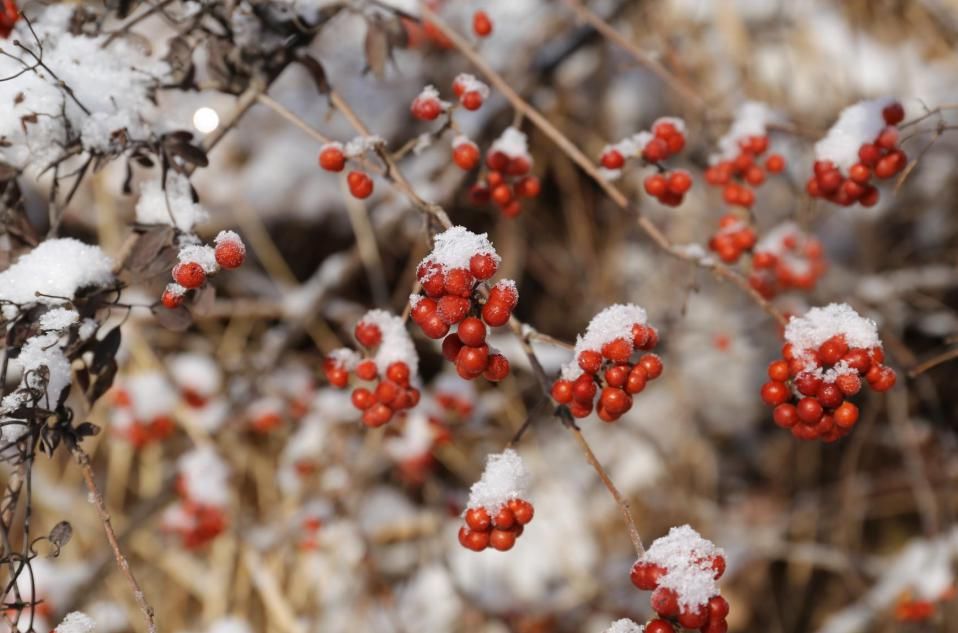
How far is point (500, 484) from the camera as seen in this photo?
97cm

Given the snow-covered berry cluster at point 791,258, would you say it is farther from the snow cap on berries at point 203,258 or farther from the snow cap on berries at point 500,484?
the snow cap on berries at point 203,258

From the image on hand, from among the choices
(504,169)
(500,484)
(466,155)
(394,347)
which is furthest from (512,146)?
(500,484)

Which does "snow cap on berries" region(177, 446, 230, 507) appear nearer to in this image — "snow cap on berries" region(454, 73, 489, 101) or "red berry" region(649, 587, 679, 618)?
"snow cap on berries" region(454, 73, 489, 101)

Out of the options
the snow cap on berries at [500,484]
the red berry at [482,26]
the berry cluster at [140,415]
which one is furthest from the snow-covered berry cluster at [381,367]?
the berry cluster at [140,415]

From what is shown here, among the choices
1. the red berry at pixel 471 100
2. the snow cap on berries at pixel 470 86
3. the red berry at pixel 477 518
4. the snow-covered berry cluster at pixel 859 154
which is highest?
the snow-covered berry cluster at pixel 859 154

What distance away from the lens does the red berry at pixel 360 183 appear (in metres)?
1.25

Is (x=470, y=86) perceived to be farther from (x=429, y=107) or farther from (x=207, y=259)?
(x=207, y=259)

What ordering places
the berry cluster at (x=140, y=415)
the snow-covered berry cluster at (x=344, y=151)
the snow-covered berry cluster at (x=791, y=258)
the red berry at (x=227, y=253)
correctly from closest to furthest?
the red berry at (x=227, y=253) < the snow-covered berry cluster at (x=344, y=151) < the snow-covered berry cluster at (x=791, y=258) < the berry cluster at (x=140, y=415)

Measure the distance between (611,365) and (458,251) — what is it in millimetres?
268

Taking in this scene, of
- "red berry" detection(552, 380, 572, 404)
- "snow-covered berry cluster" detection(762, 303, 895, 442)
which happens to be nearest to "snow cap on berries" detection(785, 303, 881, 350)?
"snow-covered berry cluster" detection(762, 303, 895, 442)

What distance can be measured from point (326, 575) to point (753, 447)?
1870 millimetres

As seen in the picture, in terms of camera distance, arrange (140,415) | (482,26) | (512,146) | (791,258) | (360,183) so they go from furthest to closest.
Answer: (140,415)
(791,258)
(482,26)
(512,146)
(360,183)

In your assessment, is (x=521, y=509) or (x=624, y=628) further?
(x=521, y=509)

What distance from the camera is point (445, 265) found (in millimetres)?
827
